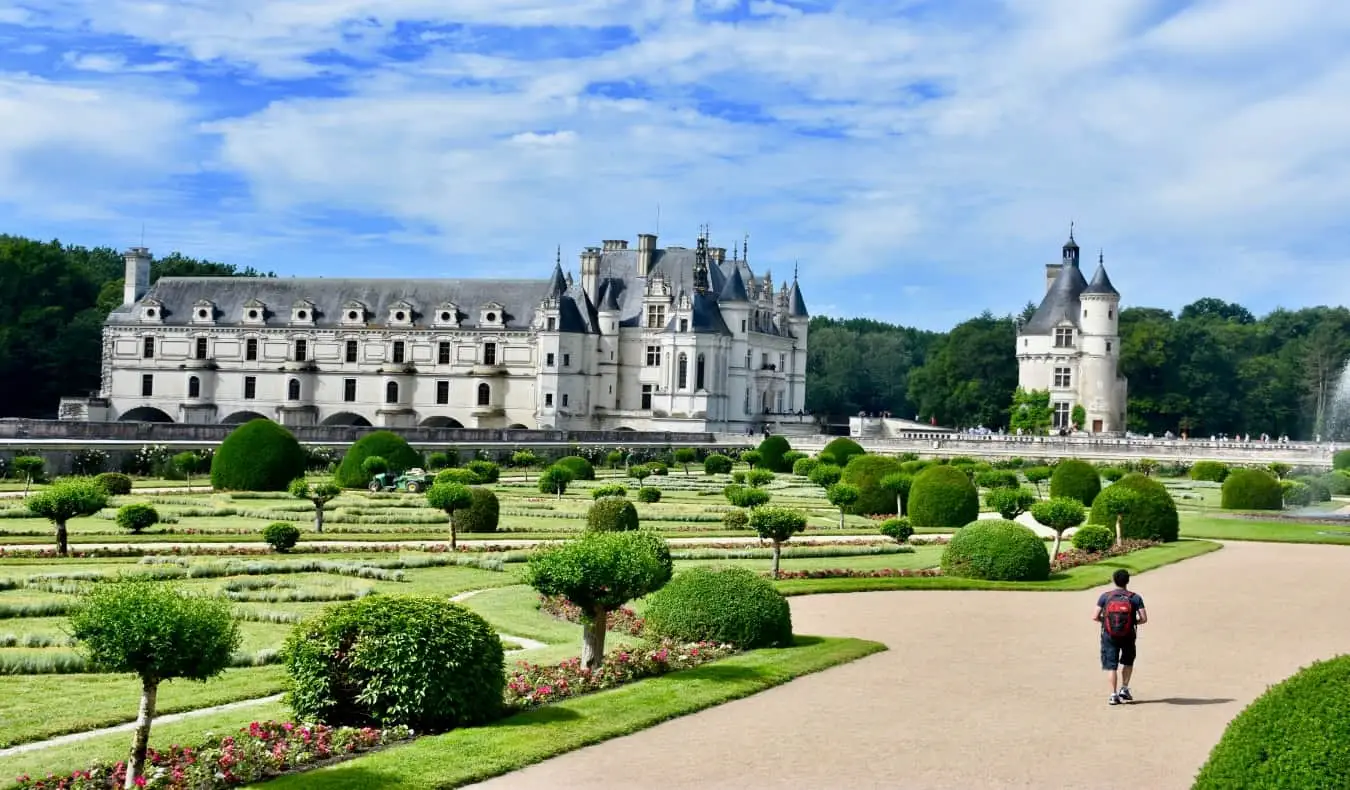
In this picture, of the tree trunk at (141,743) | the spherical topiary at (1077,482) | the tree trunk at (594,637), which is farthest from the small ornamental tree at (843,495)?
the tree trunk at (141,743)

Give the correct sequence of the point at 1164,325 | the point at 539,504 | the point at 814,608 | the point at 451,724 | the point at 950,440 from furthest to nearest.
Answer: the point at 1164,325 → the point at 950,440 → the point at 539,504 → the point at 814,608 → the point at 451,724

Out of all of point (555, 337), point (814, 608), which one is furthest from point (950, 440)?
point (814, 608)

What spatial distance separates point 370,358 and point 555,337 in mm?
10830

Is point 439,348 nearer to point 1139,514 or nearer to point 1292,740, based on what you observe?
point 1139,514

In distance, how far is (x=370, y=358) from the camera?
79312mm

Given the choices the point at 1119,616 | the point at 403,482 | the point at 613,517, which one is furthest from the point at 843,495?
the point at 1119,616

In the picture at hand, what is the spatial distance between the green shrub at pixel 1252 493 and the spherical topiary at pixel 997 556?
A: 63.0ft

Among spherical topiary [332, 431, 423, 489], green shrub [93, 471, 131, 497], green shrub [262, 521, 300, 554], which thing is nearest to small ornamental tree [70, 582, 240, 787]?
green shrub [262, 521, 300, 554]

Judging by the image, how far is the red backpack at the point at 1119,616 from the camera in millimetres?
12523

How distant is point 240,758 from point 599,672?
151 inches

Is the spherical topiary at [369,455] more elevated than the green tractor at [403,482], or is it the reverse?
the spherical topiary at [369,455]

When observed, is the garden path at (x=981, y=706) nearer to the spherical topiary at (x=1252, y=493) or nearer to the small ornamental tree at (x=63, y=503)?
the small ornamental tree at (x=63, y=503)

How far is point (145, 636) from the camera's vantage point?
28.7ft

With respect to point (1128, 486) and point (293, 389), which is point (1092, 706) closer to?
point (1128, 486)
